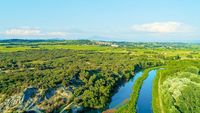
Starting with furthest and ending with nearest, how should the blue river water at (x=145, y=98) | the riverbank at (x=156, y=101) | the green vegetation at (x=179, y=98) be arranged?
1. the blue river water at (x=145, y=98)
2. the riverbank at (x=156, y=101)
3. the green vegetation at (x=179, y=98)

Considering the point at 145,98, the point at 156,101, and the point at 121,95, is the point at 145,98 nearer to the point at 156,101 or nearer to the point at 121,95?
the point at 156,101

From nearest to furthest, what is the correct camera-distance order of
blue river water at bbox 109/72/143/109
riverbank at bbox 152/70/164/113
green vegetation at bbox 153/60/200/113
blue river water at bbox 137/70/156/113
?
green vegetation at bbox 153/60/200/113 < riverbank at bbox 152/70/164/113 < blue river water at bbox 137/70/156/113 < blue river water at bbox 109/72/143/109

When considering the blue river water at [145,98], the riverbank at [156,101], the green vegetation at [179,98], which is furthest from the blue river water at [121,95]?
the green vegetation at [179,98]

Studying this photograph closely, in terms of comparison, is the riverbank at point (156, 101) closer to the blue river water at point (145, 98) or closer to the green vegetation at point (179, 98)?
the green vegetation at point (179, 98)

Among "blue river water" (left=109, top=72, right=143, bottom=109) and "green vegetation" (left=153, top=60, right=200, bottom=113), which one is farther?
"blue river water" (left=109, top=72, right=143, bottom=109)

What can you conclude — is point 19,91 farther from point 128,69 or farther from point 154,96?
point 128,69

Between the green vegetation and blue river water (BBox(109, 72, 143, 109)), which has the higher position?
the green vegetation

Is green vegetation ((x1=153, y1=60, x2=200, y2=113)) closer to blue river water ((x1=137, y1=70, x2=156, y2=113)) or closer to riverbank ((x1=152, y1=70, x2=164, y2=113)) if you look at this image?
riverbank ((x1=152, y1=70, x2=164, y2=113))

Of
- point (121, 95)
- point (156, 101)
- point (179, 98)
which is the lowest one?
point (121, 95)

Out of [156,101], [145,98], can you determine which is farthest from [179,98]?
[145,98]

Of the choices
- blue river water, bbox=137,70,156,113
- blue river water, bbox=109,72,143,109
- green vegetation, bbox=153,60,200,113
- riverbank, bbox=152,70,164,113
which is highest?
green vegetation, bbox=153,60,200,113

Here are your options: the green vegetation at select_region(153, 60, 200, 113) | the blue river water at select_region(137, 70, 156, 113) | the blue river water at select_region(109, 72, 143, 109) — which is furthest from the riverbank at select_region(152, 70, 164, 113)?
the blue river water at select_region(109, 72, 143, 109)

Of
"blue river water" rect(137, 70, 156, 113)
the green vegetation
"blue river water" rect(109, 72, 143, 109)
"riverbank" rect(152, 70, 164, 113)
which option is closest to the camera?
the green vegetation
